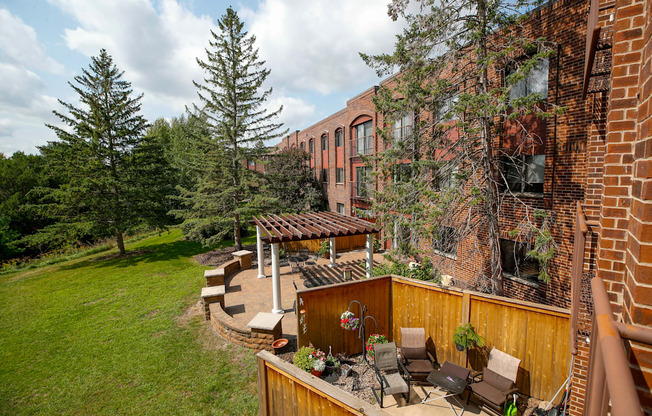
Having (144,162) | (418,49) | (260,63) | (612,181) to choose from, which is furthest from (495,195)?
(144,162)

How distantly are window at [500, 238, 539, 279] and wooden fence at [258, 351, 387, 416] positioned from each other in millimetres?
8023

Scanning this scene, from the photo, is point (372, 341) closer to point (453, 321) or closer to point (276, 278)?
point (453, 321)

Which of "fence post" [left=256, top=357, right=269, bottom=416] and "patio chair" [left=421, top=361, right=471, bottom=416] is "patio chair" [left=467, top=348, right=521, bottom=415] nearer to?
"patio chair" [left=421, top=361, right=471, bottom=416]

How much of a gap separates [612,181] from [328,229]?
801 centimetres

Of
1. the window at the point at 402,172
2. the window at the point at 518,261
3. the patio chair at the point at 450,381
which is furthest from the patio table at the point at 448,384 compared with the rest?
the window at the point at 402,172

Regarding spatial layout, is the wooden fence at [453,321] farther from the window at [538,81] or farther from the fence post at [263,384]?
the window at [538,81]

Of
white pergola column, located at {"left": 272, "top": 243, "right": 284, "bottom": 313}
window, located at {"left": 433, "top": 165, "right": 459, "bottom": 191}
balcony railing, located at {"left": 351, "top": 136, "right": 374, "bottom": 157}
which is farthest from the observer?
balcony railing, located at {"left": 351, "top": 136, "right": 374, "bottom": 157}

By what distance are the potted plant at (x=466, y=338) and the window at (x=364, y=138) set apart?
47.7 feet

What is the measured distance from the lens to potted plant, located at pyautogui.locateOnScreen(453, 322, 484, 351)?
604cm

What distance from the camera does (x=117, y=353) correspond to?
795 centimetres

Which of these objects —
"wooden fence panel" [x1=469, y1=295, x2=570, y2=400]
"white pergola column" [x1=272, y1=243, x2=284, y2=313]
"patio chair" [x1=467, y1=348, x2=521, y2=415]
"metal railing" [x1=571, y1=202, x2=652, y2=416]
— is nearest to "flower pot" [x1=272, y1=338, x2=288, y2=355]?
"white pergola column" [x1=272, y1=243, x2=284, y2=313]

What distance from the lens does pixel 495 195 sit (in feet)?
27.1

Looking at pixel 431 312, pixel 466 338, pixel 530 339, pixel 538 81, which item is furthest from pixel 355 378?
pixel 538 81

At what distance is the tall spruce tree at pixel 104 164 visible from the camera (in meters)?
17.6
